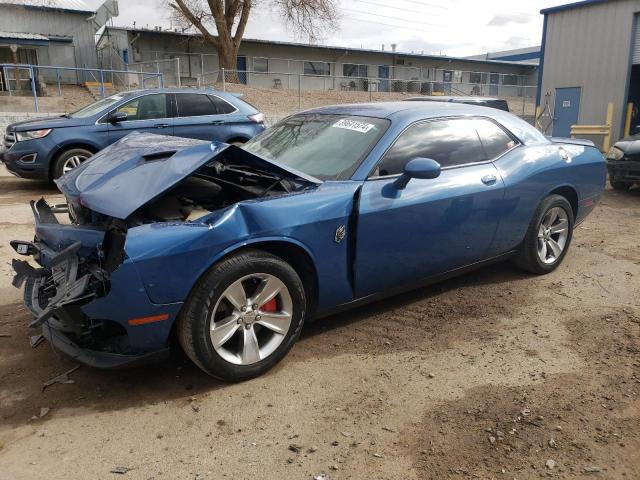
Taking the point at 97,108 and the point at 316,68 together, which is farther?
the point at 316,68

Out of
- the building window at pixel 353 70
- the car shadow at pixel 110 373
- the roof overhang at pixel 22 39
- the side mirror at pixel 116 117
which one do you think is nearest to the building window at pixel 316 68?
the building window at pixel 353 70

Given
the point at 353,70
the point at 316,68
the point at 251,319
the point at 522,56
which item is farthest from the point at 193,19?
the point at 522,56

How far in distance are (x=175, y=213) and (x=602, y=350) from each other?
9.63ft

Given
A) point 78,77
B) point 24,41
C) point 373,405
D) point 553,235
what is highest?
point 24,41

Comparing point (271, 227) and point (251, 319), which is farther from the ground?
point (271, 227)

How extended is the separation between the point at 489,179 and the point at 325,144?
1326mm

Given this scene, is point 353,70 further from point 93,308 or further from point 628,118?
point 93,308

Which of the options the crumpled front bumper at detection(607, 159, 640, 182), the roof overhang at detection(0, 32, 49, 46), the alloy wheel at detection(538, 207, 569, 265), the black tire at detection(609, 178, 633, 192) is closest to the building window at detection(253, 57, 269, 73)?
the roof overhang at detection(0, 32, 49, 46)

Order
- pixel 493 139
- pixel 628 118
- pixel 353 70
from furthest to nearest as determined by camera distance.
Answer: pixel 353 70 < pixel 628 118 < pixel 493 139

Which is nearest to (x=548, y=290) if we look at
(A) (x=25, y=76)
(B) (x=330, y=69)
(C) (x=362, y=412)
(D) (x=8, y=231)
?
(C) (x=362, y=412)

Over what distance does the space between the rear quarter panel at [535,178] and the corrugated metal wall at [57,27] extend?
31.5m

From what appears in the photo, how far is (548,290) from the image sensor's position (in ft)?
14.8

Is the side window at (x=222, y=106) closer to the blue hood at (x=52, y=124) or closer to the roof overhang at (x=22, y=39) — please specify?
the blue hood at (x=52, y=124)

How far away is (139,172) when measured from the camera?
3283 millimetres
